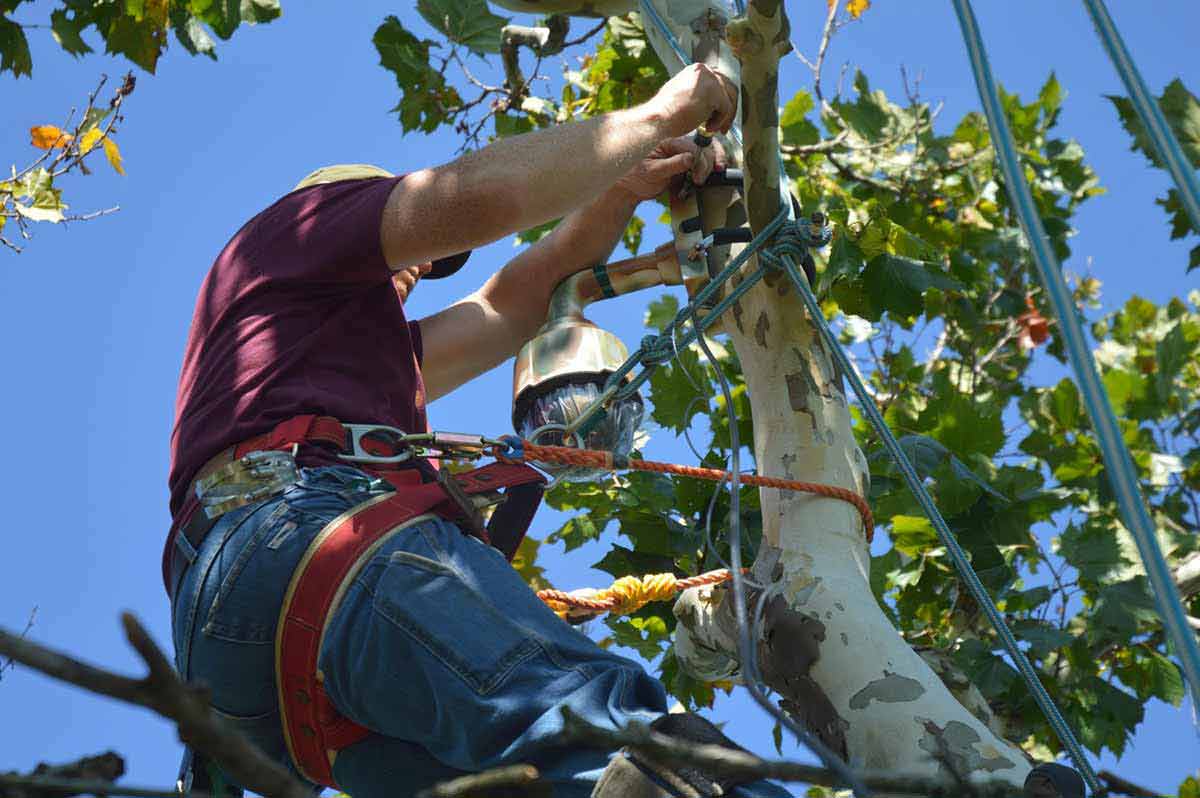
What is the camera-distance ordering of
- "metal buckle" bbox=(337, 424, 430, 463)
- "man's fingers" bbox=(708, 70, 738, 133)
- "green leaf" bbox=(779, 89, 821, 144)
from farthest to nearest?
"green leaf" bbox=(779, 89, 821, 144) < "man's fingers" bbox=(708, 70, 738, 133) < "metal buckle" bbox=(337, 424, 430, 463)

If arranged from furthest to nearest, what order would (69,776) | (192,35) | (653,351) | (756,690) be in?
(192,35), (653,351), (756,690), (69,776)

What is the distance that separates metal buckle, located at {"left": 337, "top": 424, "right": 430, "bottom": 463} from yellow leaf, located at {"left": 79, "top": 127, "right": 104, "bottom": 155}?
89.2 inches

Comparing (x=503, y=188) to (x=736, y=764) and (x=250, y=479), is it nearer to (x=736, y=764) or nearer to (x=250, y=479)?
(x=250, y=479)

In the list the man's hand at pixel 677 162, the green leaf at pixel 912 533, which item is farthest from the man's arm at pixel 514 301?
the green leaf at pixel 912 533

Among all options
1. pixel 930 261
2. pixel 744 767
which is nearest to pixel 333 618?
pixel 744 767

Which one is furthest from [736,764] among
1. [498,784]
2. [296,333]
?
[296,333]

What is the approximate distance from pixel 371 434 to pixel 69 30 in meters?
2.93

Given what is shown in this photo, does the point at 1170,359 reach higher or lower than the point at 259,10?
lower

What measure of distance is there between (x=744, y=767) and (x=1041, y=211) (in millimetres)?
6094

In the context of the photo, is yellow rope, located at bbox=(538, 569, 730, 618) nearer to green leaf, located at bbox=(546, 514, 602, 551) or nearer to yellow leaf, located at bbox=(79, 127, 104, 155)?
green leaf, located at bbox=(546, 514, 602, 551)

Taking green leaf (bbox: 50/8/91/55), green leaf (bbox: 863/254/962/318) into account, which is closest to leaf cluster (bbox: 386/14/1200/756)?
green leaf (bbox: 863/254/962/318)

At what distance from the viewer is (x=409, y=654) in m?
1.98

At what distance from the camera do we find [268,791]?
918 millimetres

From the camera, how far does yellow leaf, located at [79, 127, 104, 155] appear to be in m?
4.29
